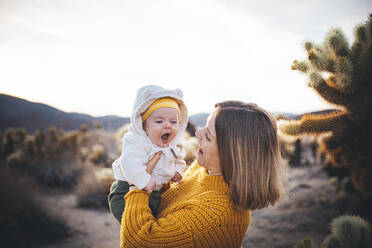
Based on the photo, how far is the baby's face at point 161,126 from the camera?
8.11 feet

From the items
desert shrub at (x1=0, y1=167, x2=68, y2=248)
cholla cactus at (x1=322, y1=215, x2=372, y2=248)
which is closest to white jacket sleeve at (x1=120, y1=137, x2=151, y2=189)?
cholla cactus at (x1=322, y1=215, x2=372, y2=248)

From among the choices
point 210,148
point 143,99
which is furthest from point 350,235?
point 143,99

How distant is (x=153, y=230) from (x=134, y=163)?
0.70 meters

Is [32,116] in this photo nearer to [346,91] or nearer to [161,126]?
[161,126]

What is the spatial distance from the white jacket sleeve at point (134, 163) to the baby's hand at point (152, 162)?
44 mm

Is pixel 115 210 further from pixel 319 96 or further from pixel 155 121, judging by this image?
pixel 319 96

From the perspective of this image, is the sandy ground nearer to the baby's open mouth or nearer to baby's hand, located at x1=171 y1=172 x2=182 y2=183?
baby's hand, located at x1=171 y1=172 x2=182 y2=183

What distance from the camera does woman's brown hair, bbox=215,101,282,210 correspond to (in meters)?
1.78

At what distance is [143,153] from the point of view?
2326mm

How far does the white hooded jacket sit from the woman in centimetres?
20

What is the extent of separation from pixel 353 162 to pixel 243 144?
339 centimetres

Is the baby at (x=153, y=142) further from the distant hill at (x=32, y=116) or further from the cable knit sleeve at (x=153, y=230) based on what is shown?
the distant hill at (x=32, y=116)

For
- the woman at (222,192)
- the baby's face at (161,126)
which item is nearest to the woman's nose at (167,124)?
the baby's face at (161,126)

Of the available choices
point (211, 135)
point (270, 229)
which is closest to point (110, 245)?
point (270, 229)
